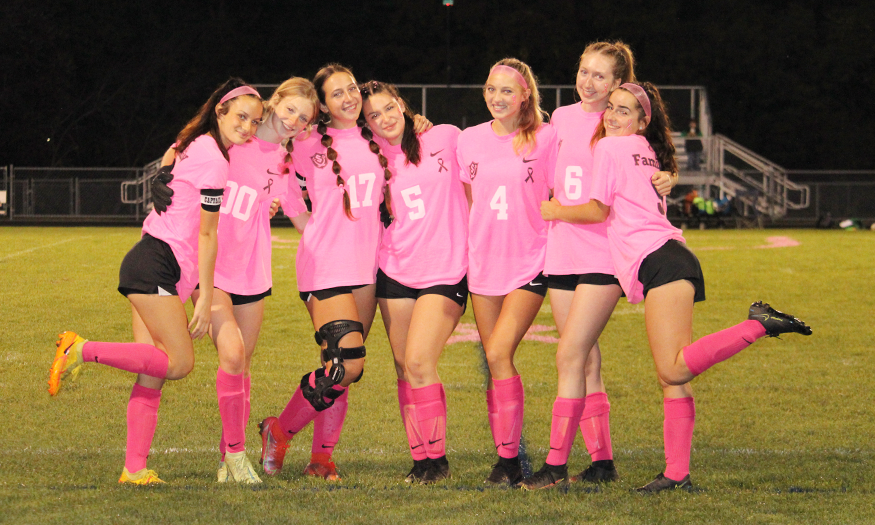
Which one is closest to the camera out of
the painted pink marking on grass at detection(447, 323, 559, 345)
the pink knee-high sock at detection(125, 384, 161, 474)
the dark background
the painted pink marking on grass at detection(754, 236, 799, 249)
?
the pink knee-high sock at detection(125, 384, 161, 474)

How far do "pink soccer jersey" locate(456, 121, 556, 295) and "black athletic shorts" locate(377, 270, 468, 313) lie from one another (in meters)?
0.08

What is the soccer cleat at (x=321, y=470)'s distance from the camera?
5.03 m

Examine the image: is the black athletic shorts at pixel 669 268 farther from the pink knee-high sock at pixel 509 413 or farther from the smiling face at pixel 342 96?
the smiling face at pixel 342 96

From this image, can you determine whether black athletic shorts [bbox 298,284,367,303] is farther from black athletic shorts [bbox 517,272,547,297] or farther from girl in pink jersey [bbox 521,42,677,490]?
girl in pink jersey [bbox 521,42,677,490]

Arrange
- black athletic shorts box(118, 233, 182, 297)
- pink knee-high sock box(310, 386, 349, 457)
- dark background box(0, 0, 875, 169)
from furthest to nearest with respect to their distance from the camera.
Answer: dark background box(0, 0, 875, 169) → pink knee-high sock box(310, 386, 349, 457) → black athletic shorts box(118, 233, 182, 297)

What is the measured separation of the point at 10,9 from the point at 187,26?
7.64 metres

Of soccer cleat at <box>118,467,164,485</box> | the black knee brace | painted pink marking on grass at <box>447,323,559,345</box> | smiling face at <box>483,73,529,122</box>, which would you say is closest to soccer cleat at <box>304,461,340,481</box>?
the black knee brace

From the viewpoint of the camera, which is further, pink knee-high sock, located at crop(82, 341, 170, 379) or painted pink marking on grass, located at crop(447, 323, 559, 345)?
painted pink marking on grass, located at crop(447, 323, 559, 345)

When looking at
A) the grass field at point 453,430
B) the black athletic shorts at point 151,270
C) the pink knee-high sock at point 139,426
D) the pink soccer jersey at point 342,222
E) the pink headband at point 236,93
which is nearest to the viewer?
the grass field at point 453,430

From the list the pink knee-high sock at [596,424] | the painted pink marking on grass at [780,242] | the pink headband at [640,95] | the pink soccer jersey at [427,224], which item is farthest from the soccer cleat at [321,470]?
the painted pink marking on grass at [780,242]

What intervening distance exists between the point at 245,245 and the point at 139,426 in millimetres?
962

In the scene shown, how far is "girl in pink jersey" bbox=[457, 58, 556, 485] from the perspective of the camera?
4.81 m

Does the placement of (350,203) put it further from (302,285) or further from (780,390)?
(780,390)

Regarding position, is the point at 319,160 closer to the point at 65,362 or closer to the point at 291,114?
the point at 291,114
